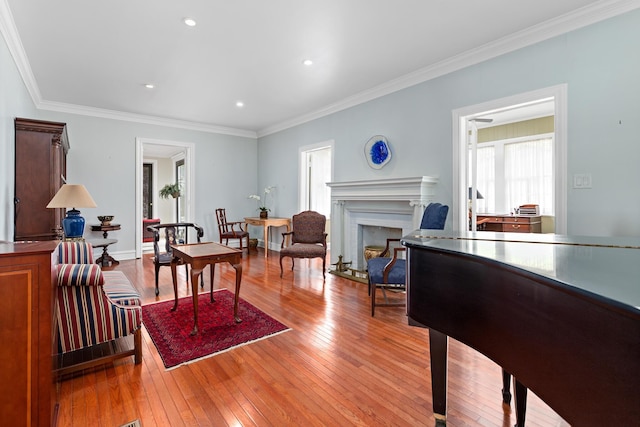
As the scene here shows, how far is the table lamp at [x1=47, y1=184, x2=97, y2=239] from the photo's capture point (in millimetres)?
3186

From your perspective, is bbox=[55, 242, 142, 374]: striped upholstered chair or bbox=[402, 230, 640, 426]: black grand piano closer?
bbox=[402, 230, 640, 426]: black grand piano

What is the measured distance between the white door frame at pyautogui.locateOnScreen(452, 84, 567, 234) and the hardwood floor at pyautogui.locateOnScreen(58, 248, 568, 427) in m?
1.57

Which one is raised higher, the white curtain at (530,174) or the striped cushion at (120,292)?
the white curtain at (530,174)

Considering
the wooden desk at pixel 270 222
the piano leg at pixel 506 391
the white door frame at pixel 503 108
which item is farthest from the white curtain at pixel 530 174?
the piano leg at pixel 506 391

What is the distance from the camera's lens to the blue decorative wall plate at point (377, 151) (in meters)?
4.37

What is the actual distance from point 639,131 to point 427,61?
207 centimetres

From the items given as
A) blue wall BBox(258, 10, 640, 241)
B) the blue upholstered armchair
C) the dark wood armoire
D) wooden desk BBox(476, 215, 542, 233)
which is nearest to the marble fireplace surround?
blue wall BBox(258, 10, 640, 241)

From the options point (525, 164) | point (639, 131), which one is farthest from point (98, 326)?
point (525, 164)

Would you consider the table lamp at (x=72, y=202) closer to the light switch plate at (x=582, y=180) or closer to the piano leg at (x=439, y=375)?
the piano leg at (x=439, y=375)

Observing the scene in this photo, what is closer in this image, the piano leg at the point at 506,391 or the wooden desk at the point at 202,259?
the piano leg at the point at 506,391

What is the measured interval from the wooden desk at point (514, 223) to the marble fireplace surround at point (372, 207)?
2468mm

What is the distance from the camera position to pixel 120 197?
5816 millimetres

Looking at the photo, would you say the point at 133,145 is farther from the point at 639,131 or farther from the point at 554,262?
the point at 639,131

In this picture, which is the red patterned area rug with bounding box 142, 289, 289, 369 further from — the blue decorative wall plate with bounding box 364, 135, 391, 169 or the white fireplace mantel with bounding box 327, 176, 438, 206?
the blue decorative wall plate with bounding box 364, 135, 391, 169
